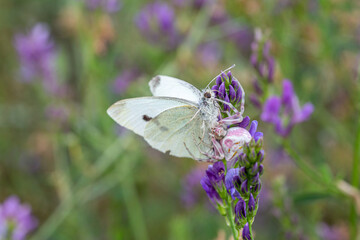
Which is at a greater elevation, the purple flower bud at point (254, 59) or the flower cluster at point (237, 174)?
the purple flower bud at point (254, 59)

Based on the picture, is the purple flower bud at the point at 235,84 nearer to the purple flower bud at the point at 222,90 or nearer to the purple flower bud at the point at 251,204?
the purple flower bud at the point at 222,90

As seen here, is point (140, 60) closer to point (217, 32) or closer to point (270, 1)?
point (217, 32)

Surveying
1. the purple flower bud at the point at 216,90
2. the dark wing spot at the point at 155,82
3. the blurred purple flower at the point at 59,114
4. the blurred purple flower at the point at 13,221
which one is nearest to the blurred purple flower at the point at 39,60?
the blurred purple flower at the point at 59,114

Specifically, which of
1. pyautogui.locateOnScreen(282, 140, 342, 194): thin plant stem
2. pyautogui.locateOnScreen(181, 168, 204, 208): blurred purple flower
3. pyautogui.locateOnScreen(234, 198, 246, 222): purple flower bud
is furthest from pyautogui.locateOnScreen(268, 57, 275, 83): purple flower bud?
pyautogui.locateOnScreen(181, 168, 204, 208): blurred purple flower

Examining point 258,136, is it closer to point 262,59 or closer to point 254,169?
point 254,169

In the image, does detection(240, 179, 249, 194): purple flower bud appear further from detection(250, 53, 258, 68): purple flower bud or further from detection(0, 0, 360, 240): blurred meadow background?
detection(0, 0, 360, 240): blurred meadow background

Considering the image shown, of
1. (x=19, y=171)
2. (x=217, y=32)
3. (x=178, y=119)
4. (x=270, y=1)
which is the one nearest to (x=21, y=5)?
(x=19, y=171)

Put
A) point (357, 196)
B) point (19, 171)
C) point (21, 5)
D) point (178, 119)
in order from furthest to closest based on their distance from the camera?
point (21, 5) < point (19, 171) < point (357, 196) < point (178, 119)

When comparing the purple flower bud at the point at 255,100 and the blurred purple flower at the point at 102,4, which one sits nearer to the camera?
the purple flower bud at the point at 255,100
